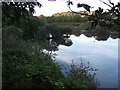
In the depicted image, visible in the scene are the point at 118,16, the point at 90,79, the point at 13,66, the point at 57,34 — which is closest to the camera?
the point at 118,16

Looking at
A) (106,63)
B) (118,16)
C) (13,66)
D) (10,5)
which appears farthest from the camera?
(106,63)

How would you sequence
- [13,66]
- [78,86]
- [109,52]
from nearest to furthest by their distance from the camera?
[13,66]
[78,86]
[109,52]

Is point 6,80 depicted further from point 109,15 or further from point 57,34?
point 57,34

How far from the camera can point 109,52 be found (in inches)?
780

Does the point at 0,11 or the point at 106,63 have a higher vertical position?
the point at 0,11

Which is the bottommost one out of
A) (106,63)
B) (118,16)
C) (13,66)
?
(106,63)

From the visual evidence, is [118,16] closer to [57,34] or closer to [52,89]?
[52,89]

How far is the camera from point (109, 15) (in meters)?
1.62

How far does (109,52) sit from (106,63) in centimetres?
433

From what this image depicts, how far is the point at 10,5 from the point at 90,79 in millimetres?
5714

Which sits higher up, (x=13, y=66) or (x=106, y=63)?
(x=13, y=66)

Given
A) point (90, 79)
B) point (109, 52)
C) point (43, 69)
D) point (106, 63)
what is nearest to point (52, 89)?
point (43, 69)

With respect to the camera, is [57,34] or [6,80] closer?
[6,80]

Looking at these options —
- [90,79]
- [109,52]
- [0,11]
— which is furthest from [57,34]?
[0,11]
